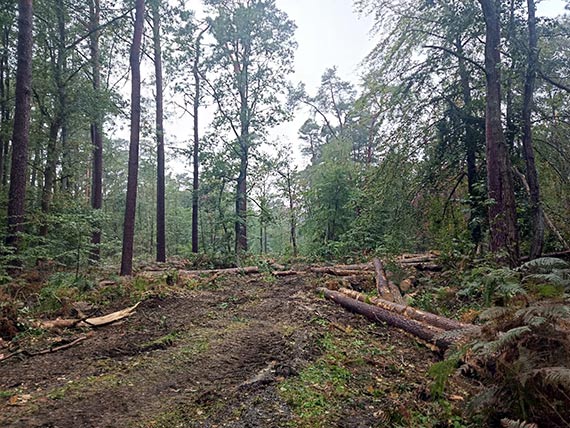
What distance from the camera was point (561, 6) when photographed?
7.16 meters

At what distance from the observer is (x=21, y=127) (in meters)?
7.69

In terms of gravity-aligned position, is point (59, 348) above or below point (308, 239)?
below

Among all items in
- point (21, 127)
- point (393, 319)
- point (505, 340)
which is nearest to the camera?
point (505, 340)

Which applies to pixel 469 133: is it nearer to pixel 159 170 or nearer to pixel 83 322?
pixel 83 322

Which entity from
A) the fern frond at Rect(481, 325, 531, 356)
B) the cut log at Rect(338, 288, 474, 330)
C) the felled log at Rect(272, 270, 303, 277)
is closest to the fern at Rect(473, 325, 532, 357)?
the fern frond at Rect(481, 325, 531, 356)

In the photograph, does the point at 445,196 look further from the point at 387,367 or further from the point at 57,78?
the point at 57,78

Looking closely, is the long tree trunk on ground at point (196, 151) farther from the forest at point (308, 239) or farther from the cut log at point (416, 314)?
the cut log at point (416, 314)

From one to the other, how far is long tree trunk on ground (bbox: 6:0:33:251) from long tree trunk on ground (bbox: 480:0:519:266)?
33.6 feet

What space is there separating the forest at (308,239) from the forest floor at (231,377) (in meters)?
0.03

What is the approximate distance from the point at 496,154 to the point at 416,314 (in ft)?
14.6

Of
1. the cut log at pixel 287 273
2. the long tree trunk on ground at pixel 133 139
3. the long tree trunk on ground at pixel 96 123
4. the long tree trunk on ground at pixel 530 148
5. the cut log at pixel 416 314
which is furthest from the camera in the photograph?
the long tree trunk on ground at pixel 96 123

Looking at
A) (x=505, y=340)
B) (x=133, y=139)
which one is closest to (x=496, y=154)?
(x=505, y=340)

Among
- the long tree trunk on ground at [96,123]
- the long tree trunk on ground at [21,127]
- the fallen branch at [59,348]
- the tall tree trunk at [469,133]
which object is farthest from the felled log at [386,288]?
the long tree trunk on ground at [96,123]

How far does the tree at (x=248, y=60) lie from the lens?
1571 cm
